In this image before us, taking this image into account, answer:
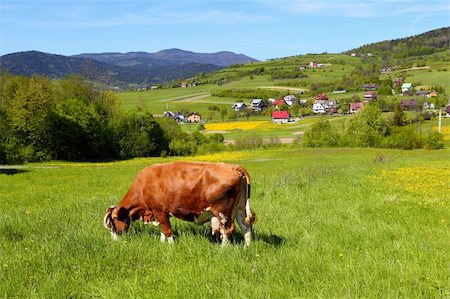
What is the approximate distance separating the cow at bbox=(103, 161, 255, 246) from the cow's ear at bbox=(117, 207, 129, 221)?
1.17 feet

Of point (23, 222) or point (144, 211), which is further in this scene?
point (23, 222)

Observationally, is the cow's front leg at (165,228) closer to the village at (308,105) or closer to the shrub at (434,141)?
the shrub at (434,141)

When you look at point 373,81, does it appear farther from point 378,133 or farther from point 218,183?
point 218,183

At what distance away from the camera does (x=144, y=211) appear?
894 centimetres

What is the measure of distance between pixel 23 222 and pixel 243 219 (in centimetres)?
534

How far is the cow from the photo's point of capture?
8023mm

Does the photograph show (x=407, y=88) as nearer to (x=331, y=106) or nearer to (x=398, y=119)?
(x=331, y=106)

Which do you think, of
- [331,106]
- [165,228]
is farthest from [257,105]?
[165,228]

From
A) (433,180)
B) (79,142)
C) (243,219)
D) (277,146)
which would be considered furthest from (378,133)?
(243,219)

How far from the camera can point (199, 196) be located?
8.11m

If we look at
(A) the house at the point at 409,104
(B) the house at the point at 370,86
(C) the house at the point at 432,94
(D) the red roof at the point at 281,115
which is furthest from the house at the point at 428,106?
(D) the red roof at the point at 281,115

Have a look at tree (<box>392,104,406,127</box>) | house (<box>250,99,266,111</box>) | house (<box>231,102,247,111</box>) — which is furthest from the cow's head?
house (<box>250,99,266,111</box>)

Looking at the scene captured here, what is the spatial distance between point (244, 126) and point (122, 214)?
129827 millimetres

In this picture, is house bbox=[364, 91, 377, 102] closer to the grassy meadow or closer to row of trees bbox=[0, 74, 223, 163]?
row of trees bbox=[0, 74, 223, 163]
